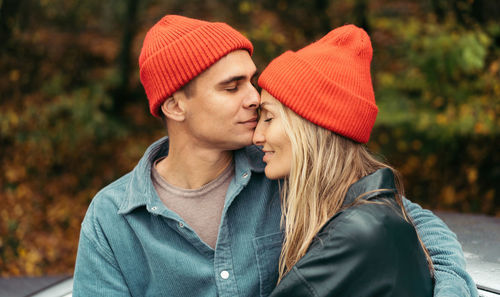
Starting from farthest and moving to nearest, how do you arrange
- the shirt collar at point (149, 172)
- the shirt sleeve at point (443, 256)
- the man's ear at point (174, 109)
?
the man's ear at point (174, 109) < the shirt collar at point (149, 172) < the shirt sleeve at point (443, 256)

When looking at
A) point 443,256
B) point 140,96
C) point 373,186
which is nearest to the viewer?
point 373,186

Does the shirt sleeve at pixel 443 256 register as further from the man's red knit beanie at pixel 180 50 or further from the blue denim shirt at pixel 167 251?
the man's red knit beanie at pixel 180 50

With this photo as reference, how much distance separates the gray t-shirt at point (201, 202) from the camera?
218cm

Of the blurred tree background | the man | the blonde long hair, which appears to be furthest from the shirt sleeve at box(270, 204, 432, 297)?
the blurred tree background

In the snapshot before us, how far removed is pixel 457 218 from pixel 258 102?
1.42 m

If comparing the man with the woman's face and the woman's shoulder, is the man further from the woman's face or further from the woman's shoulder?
the woman's shoulder

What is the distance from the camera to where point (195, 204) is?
7.34 feet

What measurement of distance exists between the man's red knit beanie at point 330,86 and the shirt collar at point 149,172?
41 centimetres

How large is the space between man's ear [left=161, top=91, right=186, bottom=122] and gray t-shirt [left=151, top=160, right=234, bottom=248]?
301 mm

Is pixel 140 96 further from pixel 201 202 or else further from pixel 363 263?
pixel 363 263

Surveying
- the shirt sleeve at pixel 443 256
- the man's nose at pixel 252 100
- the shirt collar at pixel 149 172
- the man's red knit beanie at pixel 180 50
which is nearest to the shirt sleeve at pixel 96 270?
the shirt collar at pixel 149 172

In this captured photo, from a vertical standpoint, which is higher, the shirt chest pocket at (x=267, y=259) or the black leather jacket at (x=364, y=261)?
the black leather jacket at (x=364, y=261)

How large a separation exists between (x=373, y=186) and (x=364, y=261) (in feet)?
1.06

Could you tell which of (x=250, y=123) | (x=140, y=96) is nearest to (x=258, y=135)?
(x=250, y=123)
